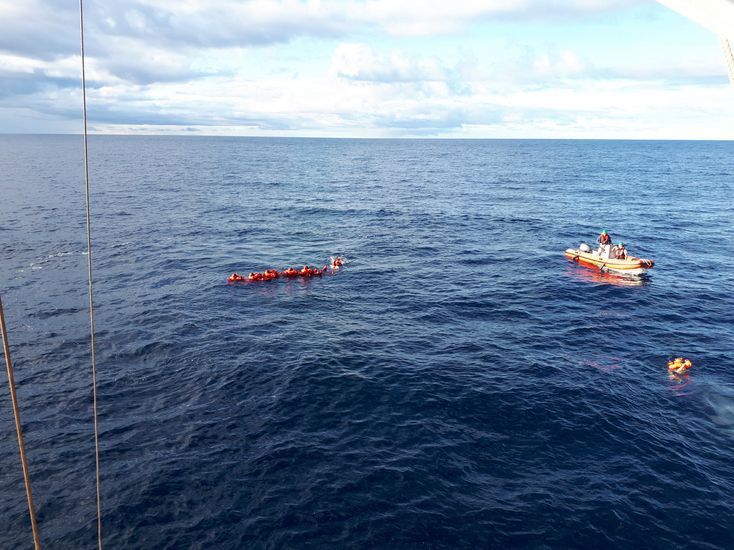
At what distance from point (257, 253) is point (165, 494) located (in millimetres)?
44353

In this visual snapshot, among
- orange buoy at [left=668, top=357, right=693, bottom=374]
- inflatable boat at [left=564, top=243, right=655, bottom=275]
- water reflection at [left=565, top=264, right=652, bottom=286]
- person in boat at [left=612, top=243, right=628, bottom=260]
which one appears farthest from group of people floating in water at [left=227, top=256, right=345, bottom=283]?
orange buoy at [left=668, top=357, right=693, bottom=374]

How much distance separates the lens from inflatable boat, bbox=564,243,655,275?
53.7 meters

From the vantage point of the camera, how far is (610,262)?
55.6m

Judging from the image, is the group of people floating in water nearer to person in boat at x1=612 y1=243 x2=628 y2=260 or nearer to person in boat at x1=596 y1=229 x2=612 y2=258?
person in boat at x1=596 y1=229 x2=612 y2=258

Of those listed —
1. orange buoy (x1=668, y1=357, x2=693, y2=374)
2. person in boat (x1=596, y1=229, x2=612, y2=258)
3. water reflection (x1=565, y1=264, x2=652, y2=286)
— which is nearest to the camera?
orange buoy (x1=668, y1=357, x2=693, y2=374)

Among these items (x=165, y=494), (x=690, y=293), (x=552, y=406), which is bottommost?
(x=165, y=494)

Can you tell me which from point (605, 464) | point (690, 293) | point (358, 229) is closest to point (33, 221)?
point (358, 229)

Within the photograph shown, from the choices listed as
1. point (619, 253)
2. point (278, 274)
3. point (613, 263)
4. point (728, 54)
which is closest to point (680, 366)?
point (613, 263)

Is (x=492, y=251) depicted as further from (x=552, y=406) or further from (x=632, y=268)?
(x=552, y=406)

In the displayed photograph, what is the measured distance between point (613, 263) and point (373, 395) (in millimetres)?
38608

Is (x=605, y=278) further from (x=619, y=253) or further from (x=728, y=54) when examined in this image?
(x=728, y=54)

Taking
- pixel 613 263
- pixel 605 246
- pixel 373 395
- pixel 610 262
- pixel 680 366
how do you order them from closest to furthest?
pixel 373 395 → pixel 680 366 → pixel 613 263 → pixel 610 262 → pixel 605 246

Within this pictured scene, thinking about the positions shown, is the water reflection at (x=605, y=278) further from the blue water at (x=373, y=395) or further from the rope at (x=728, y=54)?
the rope at (x=728, y=54)

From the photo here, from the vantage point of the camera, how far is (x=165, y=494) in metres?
23.9
